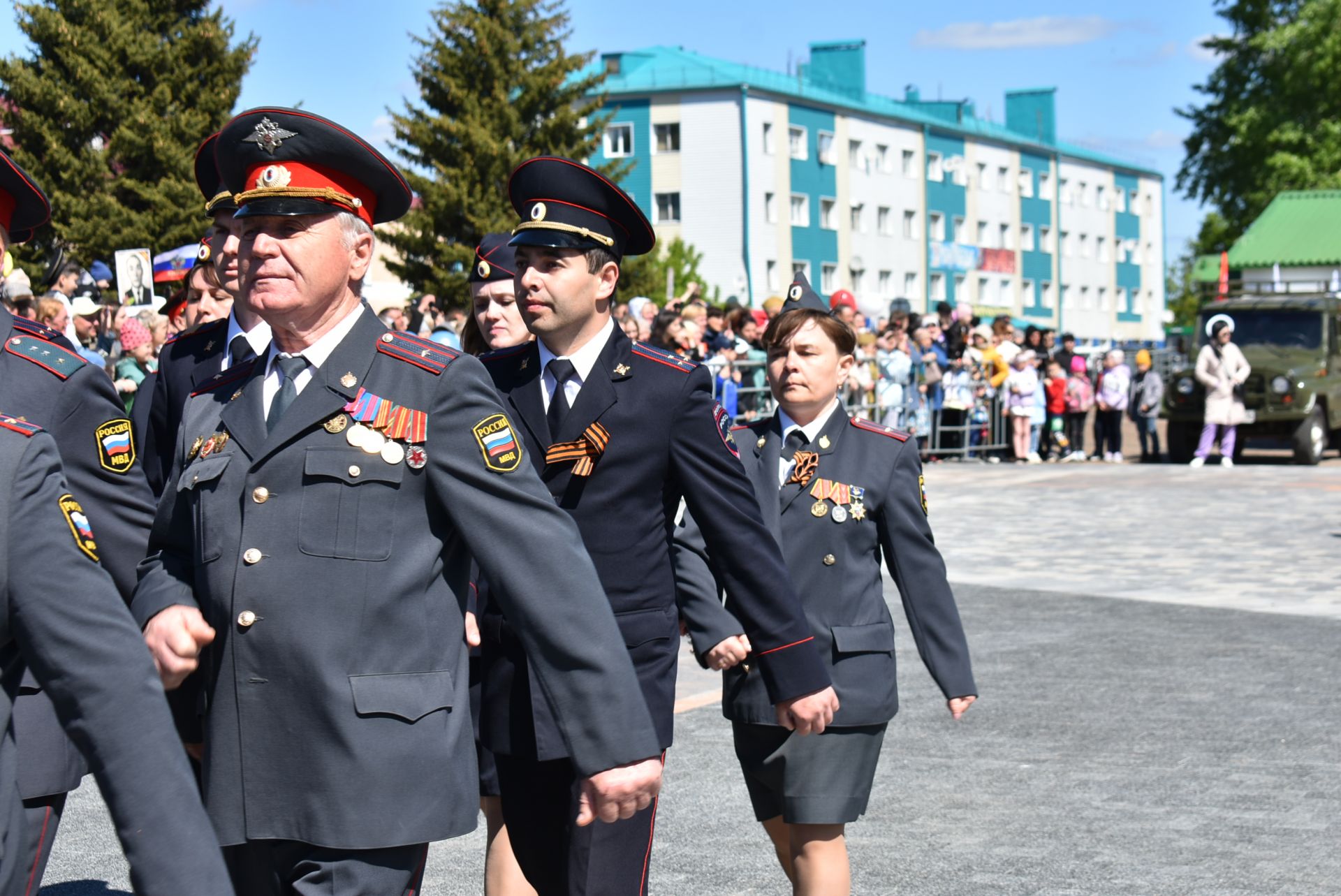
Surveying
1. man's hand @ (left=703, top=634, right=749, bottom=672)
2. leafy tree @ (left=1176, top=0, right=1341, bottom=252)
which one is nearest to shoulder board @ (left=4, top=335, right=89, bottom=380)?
man's hand @ (left=703, top=634, right=749, bottom=672)

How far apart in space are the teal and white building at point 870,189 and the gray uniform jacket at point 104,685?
5591 centimetres

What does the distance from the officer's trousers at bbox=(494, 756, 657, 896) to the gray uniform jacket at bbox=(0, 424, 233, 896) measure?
173cm

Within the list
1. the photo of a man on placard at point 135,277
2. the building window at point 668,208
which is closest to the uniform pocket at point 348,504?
the photo of a man on placard at point 135,277

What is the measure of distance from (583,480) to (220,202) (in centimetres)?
105

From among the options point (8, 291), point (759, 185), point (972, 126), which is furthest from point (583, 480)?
point (972, 126)

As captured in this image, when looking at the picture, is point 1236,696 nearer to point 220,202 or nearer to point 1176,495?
point 220,202

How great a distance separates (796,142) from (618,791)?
7292 centimetres

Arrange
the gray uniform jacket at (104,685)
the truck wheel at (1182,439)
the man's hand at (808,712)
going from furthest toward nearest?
the truck wheel at (1182,439)
the man's hand at (808,712)
the gray uniform jacket at (104,685)

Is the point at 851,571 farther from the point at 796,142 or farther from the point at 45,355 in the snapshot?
the point at 796,142

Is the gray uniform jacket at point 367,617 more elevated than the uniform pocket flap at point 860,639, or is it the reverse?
the gray uniform jacket at point 367,617

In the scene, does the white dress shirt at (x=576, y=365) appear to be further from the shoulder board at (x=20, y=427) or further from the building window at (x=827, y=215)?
the building window at (x=827, y=215)

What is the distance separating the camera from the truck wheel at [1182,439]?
1016 inches

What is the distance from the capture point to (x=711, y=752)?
7.76 metres

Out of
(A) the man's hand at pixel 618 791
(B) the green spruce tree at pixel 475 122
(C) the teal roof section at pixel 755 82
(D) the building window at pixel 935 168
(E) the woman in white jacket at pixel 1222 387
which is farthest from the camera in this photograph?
(D) the building window at pixel 935 168
